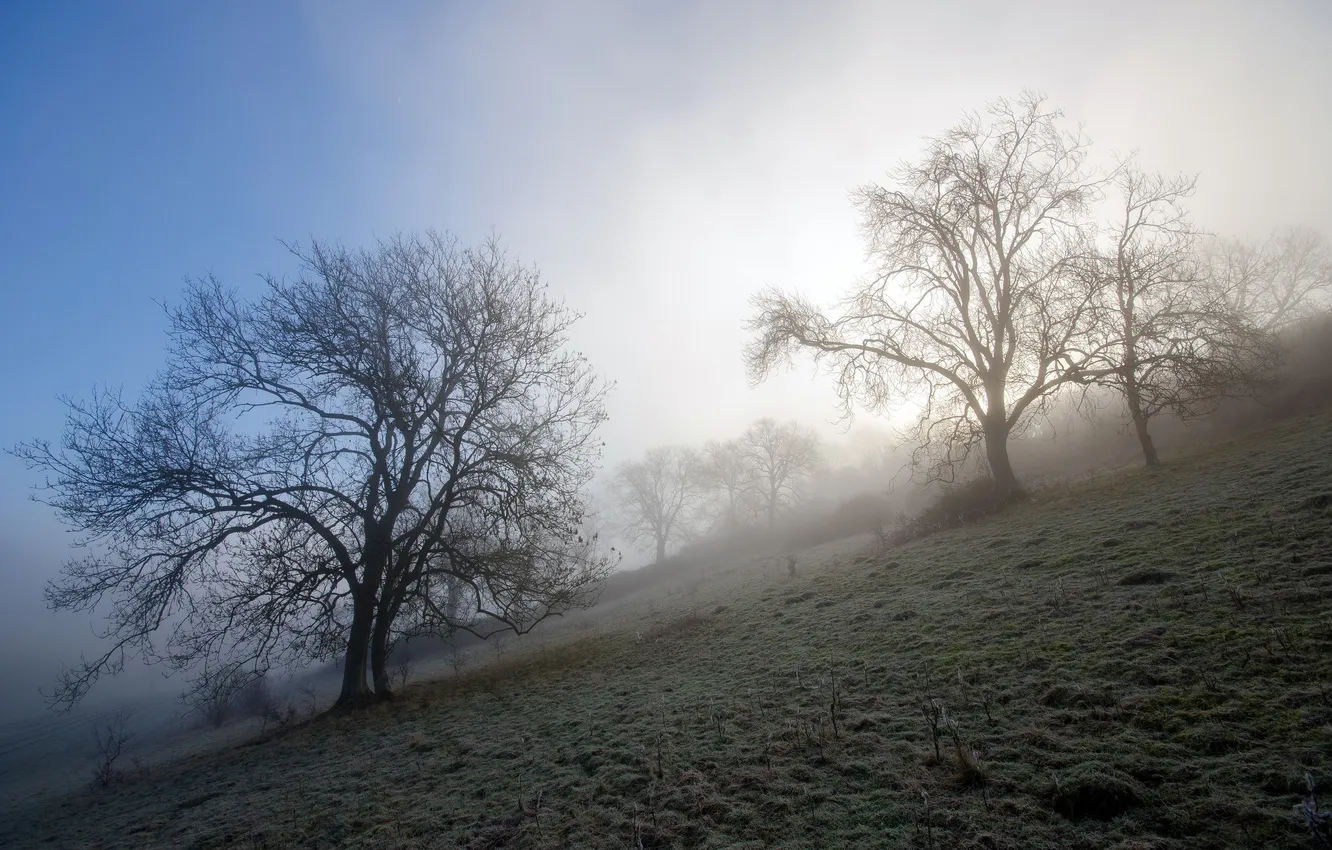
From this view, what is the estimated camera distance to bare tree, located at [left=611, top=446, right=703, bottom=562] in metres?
62.2

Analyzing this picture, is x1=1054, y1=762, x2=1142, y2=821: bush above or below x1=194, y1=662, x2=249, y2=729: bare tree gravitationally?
below

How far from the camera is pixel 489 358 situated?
14250mm

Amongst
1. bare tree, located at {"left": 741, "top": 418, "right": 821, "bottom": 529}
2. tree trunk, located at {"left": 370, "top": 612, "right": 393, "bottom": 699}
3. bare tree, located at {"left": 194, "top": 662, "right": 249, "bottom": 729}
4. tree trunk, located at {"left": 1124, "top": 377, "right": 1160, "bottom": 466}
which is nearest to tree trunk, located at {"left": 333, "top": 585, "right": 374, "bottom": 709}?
tree trunk, located at {"left": 370, "top": 612, "right": 393, "bottom": 699}

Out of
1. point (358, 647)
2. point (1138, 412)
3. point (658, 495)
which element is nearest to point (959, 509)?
point (1138, 412)

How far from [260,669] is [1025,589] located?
48.1ft

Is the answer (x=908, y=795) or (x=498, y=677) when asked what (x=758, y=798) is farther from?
(x=498, y=677)

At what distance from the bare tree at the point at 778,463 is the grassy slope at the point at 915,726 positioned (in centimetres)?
4360

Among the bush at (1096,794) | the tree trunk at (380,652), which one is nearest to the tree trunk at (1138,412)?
the bush at (1096,794)

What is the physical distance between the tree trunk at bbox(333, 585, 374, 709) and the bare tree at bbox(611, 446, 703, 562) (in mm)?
48087

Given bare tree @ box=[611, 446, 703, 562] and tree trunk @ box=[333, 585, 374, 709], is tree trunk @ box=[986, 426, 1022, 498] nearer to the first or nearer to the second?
tree trunk @ box=[333, 585, 374, 709]

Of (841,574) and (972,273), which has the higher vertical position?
(972,273)

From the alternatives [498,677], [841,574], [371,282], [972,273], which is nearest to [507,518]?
[498,677]

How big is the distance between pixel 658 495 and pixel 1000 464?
4823 cm

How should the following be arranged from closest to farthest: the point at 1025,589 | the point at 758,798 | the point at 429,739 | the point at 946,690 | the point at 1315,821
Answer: the point at 1315,821, the point at 758,798, the point at 946,690, the point at 1025,589, the point at 429,739
